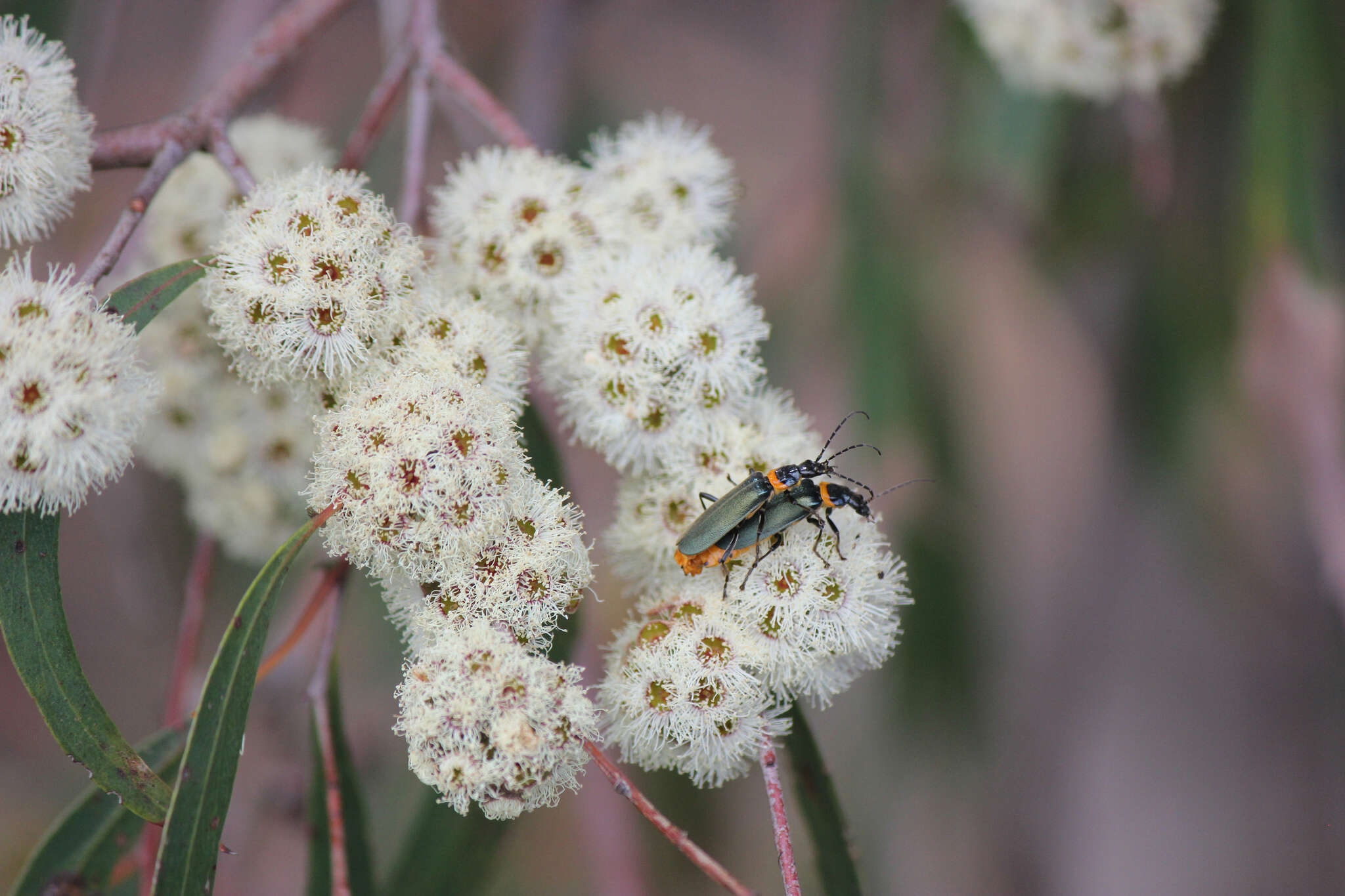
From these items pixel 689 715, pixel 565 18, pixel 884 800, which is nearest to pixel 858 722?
pixel 884 800

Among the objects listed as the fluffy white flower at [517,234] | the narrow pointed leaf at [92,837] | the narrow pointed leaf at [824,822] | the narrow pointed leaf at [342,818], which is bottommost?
the narrow pointed leaf at [92,837]

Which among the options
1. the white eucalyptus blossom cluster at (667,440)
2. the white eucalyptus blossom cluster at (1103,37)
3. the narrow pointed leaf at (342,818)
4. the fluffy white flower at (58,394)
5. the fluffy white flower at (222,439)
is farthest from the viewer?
the white eucalyptus blossom cluster at (1103,37)

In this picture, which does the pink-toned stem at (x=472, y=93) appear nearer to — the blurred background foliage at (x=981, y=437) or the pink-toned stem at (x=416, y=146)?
the pink-toned stem at (x=416, y=146)

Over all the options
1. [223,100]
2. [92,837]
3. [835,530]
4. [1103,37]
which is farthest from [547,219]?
[1103,37]

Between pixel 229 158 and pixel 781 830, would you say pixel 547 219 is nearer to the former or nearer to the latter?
pixel 229 158

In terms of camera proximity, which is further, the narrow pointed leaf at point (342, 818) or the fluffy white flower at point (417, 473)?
the narrow pointed leaf at point (342, 818)

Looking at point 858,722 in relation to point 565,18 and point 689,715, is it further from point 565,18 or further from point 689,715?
point 565,18

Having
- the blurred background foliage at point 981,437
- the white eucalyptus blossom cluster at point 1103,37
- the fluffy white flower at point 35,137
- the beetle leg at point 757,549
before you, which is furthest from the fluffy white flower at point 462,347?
the white eucalyptus blossom cluster at point 1103,37

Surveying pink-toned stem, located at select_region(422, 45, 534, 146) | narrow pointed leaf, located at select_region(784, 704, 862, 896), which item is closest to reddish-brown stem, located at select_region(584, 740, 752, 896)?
narrow pointed leaf, located at select_region(784, 704, 862, 896)
